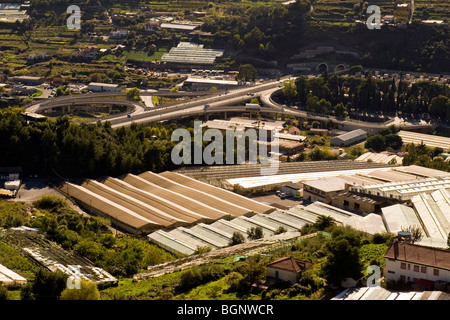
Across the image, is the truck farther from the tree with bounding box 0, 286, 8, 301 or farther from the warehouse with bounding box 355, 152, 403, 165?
the tree with bounding box 0, 286, 8, 301

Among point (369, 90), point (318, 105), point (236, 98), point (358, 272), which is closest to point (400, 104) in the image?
point (369, 90)

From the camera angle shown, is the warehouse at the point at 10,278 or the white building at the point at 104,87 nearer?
the warehouse at the point at 10,278

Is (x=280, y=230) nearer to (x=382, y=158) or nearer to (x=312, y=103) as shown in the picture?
(x=382, y=158)

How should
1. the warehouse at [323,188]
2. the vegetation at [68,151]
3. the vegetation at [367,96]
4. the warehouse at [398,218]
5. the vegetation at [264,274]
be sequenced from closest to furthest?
the vegetation at [264,274] → the warehouse at [398,218] → the warehouse at [323,188] → the vegetation at [68,151] → the vegetation at [367,96]

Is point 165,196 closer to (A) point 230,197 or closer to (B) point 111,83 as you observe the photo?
(A) point 230,197

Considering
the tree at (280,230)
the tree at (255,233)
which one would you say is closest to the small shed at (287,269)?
the tree at (255,233)

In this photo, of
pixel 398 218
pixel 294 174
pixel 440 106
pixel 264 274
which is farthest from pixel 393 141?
pixel 264 274

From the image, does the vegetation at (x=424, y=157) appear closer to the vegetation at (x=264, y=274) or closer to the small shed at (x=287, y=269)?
the vegetation at (x=264, y=274)
